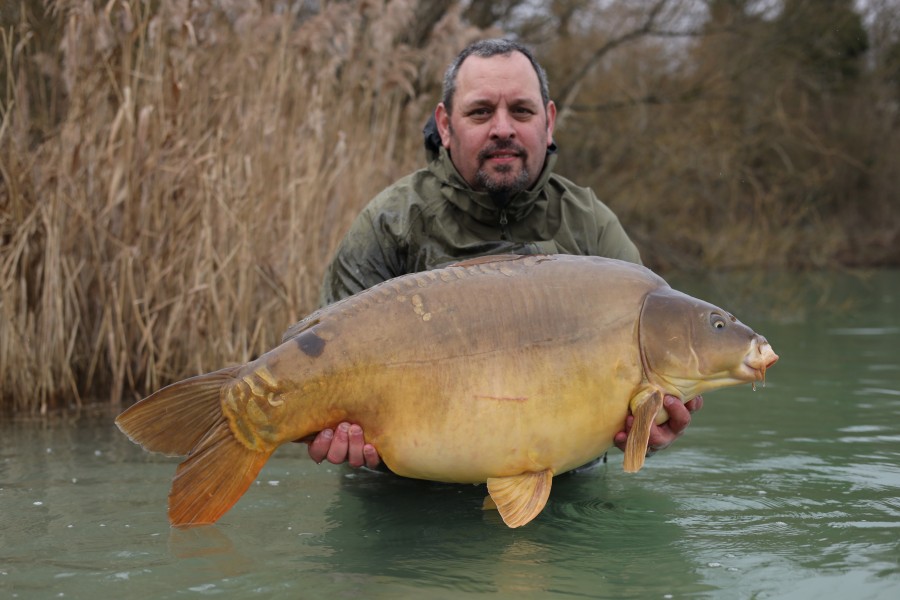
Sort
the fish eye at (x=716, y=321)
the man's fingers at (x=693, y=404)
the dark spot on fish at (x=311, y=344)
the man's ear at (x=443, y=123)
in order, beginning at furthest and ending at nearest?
the man's ear at (x=443, y=123) → the man's fingers at (x=693, y=404) → the fish eye at (x=716, y=321) → the dark spot on fish at (x=311, y=344)

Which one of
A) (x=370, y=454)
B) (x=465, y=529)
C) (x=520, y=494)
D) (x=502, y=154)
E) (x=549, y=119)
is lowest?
(x=465, y=529)

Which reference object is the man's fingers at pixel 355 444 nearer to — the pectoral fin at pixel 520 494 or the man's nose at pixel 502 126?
the pectoral fin at pixel 520 494

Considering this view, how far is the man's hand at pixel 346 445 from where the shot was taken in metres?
2.57

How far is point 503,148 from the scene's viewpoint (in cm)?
345

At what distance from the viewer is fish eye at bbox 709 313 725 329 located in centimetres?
261

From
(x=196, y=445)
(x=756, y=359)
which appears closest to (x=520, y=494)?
(x=756, y=359)

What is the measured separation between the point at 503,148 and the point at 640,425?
49.7 inches

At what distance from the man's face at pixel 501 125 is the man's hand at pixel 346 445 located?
117 centimetres

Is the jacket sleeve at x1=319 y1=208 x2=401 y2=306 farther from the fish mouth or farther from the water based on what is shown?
the fish mouth

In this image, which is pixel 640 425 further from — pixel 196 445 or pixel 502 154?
pixel 502 154

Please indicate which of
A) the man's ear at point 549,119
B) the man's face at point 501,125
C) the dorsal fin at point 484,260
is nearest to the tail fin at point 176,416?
the dorsal fin at point 484,260

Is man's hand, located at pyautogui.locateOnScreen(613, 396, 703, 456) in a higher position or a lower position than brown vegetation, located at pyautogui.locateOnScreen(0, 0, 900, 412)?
lower

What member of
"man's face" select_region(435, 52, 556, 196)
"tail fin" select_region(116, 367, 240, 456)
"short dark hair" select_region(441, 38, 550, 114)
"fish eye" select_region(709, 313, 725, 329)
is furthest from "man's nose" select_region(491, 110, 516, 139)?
"tail fin" select_region(116, 367, 240, 456)

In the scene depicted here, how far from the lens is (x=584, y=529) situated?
281 centimetres
